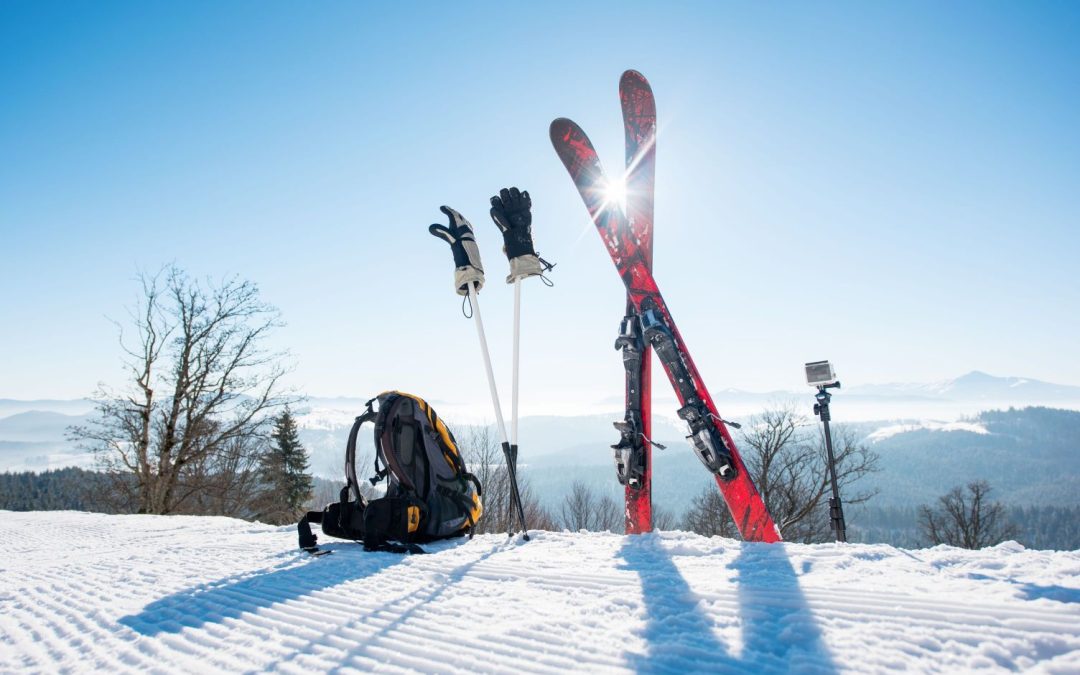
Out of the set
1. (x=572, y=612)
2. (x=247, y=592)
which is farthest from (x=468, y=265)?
(x=572, y=612)

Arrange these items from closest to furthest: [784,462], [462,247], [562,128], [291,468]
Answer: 1. [462,247]
2. [562,128]
3. [784,462]
4. [291,468]

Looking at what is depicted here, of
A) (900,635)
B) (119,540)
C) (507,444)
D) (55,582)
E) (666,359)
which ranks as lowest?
(119,540)

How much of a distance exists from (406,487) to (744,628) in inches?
98.3

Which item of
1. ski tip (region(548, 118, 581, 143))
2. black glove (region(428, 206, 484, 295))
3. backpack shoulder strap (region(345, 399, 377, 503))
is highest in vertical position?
ski tip (region(548, 118, 581, 143))

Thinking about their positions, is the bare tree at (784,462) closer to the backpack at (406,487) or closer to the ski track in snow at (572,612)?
the backpack at (406,487)

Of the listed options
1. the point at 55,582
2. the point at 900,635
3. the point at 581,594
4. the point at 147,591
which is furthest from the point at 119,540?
the point at 900,635

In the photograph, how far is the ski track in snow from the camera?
126cm

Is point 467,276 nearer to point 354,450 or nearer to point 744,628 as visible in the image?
point 354,450

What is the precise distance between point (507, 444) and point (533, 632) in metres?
2.29

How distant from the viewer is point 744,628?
1.43 metres

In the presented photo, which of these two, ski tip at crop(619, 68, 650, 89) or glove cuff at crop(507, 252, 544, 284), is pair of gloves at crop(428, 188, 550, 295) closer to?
glove cuff at crop(507, 252, 544, 284)

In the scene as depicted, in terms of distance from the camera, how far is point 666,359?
4.14 meters

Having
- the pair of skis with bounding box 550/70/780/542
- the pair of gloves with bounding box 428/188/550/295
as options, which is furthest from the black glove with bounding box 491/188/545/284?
the pair of skis with bounding box 550/70/780/542

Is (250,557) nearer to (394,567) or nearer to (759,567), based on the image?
(394,567)
